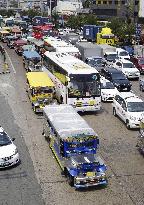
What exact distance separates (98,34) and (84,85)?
38.3 metres

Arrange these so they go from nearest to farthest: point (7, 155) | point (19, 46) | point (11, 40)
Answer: point (7, 155), point (19, 46), point (11, 40)

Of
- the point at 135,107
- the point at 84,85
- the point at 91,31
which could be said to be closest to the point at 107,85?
the point at 84,85

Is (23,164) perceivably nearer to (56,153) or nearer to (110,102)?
(56,153)

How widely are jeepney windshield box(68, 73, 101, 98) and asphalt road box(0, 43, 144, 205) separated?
1751mm

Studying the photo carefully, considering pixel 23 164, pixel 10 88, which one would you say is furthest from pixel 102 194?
pixel 10 88

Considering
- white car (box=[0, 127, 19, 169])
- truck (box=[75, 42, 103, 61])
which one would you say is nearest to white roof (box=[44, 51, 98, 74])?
white car (box=[0, 127, 19, 169])

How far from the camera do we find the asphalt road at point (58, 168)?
53.1 feet

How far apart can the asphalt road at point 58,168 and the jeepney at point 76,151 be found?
0.50 m

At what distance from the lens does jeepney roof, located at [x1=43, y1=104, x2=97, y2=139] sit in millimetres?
18047

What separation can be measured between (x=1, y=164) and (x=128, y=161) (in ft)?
20.5

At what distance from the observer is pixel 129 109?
2512 cm

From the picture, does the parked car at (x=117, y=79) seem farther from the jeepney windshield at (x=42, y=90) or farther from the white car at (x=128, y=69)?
the jeepney windshield at (x=42, y=90)

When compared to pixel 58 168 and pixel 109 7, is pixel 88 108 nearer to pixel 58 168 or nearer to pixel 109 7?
pixel 58 168

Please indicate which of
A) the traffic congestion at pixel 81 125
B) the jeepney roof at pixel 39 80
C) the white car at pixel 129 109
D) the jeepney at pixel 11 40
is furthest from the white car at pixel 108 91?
the jeepney at pixel 11 40
